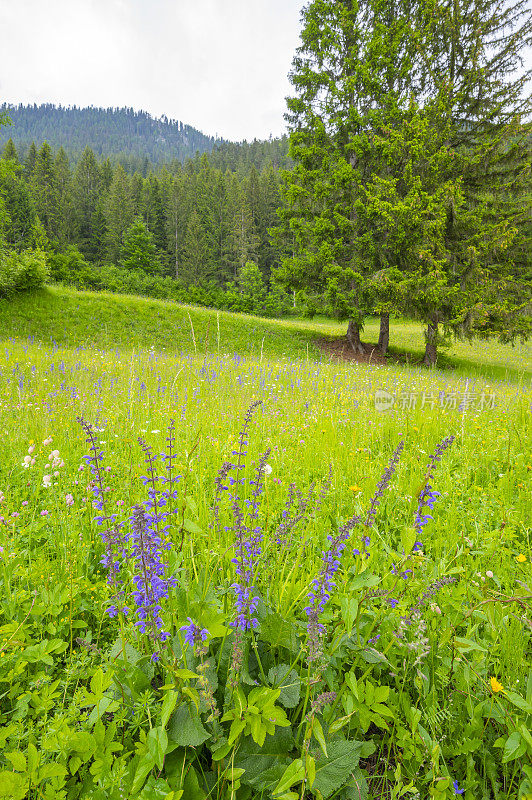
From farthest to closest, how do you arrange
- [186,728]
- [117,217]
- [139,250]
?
[117,217]
[139,250]
[186,728]

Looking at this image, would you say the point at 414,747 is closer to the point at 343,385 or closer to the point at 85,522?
the point at 85,522

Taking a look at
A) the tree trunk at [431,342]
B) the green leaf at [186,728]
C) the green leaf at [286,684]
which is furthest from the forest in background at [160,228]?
the green leaf at [186,728]

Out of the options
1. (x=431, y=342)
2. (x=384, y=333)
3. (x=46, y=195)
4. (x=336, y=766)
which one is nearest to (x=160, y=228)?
(x=46, y=195)

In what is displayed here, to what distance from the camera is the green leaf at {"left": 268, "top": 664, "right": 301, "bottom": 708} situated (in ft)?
3.87

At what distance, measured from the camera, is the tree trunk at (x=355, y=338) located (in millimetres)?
18969

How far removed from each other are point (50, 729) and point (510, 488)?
348 centimetres

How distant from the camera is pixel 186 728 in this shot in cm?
105

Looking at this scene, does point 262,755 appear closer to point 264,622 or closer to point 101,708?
point 264,622

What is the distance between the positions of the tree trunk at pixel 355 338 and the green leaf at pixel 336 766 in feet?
61.1

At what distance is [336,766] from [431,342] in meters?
17.6

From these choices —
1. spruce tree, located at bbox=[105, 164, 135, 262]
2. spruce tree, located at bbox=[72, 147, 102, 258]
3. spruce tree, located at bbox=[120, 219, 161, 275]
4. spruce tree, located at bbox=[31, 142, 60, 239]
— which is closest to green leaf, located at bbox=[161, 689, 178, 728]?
spruce tree, located at bbox=[120, 219, 161, 275]

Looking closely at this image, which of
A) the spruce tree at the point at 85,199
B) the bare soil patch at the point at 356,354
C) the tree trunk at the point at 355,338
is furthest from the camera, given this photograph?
the spruce tree at the point at 85,199

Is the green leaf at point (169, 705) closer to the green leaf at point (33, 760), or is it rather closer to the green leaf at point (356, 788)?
the green leaf at point (33, 760)

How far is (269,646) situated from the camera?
1.41 metres
